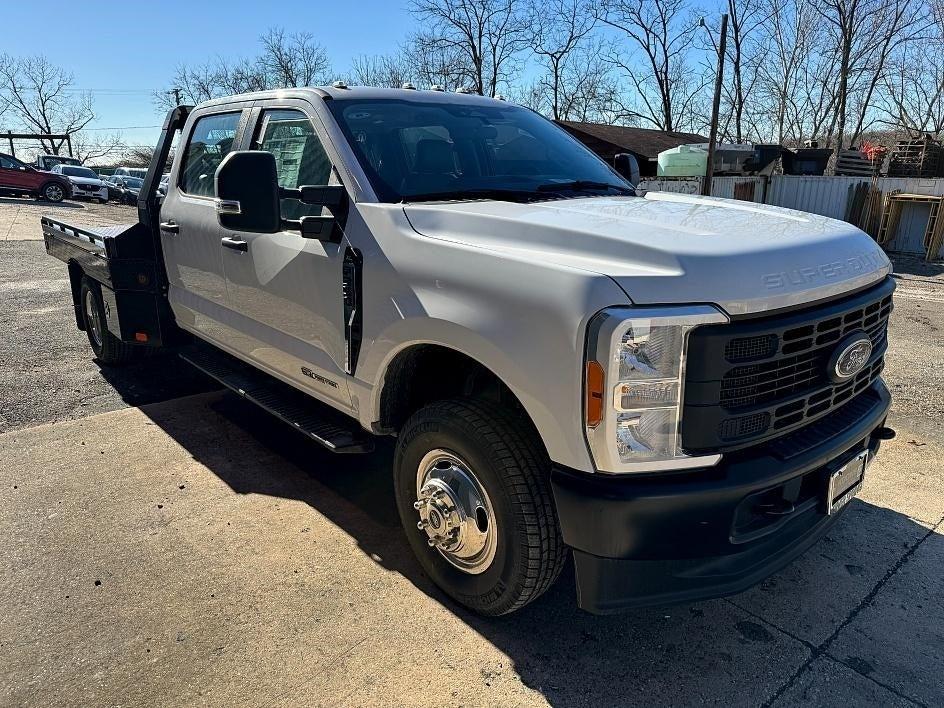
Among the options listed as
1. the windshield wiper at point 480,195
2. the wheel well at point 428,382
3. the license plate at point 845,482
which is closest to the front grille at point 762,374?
the license plate at point 845,482

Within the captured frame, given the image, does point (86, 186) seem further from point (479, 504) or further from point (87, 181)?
point (479, 504)

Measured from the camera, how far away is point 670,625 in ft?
9.11

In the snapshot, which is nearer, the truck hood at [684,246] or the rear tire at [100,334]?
the truck hood at [684,246]

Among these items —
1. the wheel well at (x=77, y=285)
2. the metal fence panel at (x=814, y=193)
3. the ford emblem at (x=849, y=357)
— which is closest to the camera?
the ford emblem at (x=849, y=357)

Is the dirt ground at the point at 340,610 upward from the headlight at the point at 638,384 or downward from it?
downward

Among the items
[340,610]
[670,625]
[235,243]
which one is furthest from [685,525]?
[235,243]

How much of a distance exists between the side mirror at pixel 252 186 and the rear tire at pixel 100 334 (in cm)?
337

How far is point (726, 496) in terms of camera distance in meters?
2.12

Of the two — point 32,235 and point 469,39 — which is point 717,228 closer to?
point 32,235

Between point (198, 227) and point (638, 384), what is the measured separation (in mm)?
3182

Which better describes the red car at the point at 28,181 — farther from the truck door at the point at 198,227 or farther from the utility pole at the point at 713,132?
the truck door at the point at 198,227

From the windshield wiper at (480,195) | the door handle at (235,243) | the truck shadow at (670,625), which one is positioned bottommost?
the truck shadow at (670,625)

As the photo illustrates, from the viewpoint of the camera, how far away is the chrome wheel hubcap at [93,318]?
596 centimetres

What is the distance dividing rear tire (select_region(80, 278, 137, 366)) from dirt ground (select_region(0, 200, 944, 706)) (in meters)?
1.55
